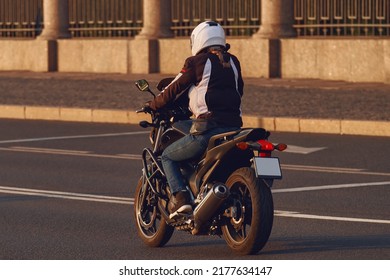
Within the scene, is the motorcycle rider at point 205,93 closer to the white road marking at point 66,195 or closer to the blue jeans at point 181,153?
the blue jeans at point 181,153

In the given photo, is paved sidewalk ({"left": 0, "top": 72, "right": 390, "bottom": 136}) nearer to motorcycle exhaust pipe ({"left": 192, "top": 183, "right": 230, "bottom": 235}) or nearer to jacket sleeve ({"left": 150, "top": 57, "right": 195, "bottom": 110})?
jacket sleeve ({"left": 150, "top": 57, "right": 195, "bottom": 110})

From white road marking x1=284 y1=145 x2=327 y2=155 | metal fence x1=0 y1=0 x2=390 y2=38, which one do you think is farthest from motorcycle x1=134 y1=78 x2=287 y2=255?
metal fence x1=0 y1=0 x2=390 y2=38

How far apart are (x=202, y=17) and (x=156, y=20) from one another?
1.12 m

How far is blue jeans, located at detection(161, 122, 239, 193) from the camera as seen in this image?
9.19 metres

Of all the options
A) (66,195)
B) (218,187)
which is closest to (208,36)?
(218,187)

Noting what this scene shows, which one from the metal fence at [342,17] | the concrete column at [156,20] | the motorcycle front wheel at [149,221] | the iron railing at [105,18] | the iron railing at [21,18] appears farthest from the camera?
the iron railing at [21,18]

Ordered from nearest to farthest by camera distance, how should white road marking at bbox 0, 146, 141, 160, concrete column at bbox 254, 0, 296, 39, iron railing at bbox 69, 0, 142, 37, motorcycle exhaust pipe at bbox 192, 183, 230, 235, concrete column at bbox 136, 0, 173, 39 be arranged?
motorcycle exhaust pipe at bbox 192, 183, 230, 235 → white road marking at bbox 0, 146, 141, 160 → concrete column at bbox 254, 0, 296, 39 → concrete column at bbox 136, 0, 173, 39 → iron railing at bbox 69, 0, 142, 37

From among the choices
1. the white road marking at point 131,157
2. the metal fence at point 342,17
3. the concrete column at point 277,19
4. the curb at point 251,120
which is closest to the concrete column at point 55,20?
the concrete column at point 277,19

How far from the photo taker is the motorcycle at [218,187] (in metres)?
8.72

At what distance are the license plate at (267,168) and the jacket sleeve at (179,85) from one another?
2.78 feet

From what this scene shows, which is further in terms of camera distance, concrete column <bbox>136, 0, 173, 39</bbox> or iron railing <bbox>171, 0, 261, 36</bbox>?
concrete column <bbox>136, 0, 173, 39</bbox>

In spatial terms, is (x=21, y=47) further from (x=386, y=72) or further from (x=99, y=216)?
(x=99, y=216)

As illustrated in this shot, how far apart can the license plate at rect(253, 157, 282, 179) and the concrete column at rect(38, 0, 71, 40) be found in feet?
82.5

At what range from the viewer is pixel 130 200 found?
40.7ft
